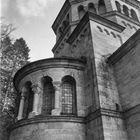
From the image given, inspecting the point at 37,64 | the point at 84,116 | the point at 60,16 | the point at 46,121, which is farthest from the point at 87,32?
the point at 60,16

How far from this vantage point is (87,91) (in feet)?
33.7

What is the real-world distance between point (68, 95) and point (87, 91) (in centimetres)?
128

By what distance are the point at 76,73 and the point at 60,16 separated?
41.9 ft

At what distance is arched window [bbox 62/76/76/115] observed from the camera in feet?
32.9

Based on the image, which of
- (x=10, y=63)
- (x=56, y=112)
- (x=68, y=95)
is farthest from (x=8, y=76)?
(x=56, y=112)

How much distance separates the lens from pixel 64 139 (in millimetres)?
8508

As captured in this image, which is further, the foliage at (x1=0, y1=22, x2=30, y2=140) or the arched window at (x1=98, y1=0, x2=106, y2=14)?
the arched window at (x1=98, y1=0, x2=106, y2=14)

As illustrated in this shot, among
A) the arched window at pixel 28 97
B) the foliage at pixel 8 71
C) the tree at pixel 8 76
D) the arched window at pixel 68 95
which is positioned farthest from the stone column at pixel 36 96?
the tree at pixel 8 76

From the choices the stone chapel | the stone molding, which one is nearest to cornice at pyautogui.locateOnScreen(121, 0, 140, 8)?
the stone chapel

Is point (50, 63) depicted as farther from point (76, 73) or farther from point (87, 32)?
point (87, 32)

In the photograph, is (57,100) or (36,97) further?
(36,97)

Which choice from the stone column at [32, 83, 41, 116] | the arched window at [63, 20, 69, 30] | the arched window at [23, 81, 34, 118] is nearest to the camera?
the stone column at [32, 83, 41, 116]

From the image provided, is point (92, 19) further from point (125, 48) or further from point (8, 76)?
point (8, 76)

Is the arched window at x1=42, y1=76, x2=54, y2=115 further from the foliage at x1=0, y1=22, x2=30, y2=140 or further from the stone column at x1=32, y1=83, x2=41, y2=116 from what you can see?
the foliage at x1=0, y1=22, x2=30, y2=140
